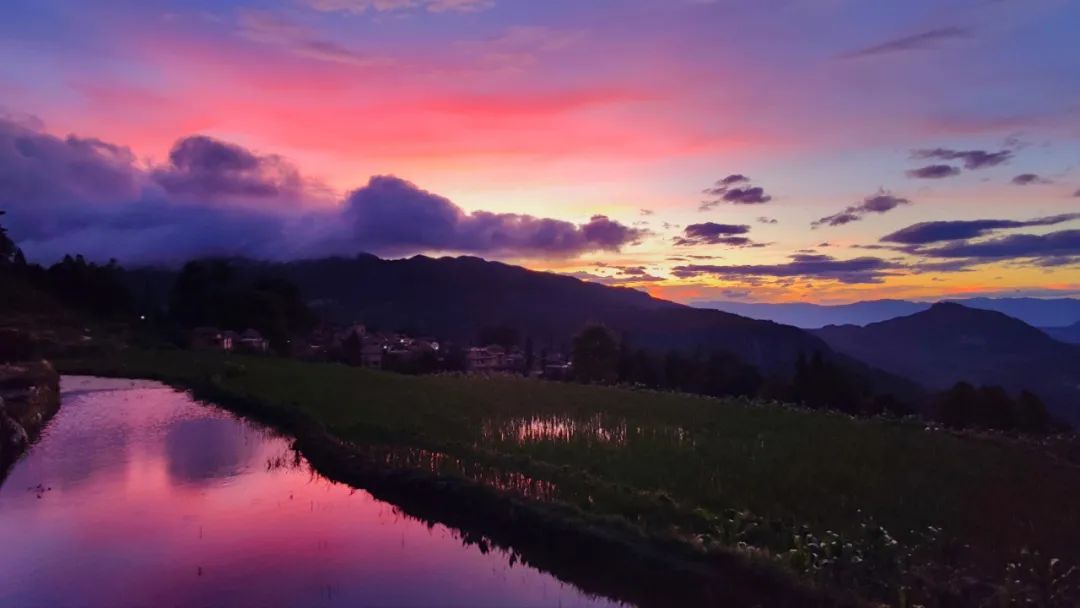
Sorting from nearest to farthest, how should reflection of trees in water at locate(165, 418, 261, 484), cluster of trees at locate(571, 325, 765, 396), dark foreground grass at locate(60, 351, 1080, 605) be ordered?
dark foreground grass at locate(60, 351, 1080, 605), reflection of trees in water at locate(165, 418, 261, 484), cluster of trees at locate(571, 325, 765, 396)

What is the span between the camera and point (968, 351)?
168 metres

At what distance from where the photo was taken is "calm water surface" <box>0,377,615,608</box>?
28.1 ft

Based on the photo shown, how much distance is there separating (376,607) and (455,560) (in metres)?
1.85

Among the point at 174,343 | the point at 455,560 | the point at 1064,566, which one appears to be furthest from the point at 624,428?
the point at 174,343

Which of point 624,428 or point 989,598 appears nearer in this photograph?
point 989,598

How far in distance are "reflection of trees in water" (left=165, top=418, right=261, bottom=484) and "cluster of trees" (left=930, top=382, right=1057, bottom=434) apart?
31.2m

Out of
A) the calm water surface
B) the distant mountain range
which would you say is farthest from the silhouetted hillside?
the calm water surface

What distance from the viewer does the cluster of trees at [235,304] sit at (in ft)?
225

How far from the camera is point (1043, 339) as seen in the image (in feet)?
563

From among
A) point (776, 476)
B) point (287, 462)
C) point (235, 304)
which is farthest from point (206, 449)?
point (235, 304)

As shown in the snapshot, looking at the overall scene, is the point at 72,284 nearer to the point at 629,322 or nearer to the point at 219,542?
the point at 219,542

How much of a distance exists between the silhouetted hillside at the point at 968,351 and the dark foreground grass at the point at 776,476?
8927 centimetres

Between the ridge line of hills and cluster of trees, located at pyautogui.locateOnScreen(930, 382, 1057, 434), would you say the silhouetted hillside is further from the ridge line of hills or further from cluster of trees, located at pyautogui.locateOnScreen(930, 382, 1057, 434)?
cluster of trees, located at pyautogui.locateOnScreen(930, 382, 1057, 434)

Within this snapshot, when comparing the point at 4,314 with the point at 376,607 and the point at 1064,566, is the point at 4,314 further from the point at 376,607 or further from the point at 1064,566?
the point at 1064,566
